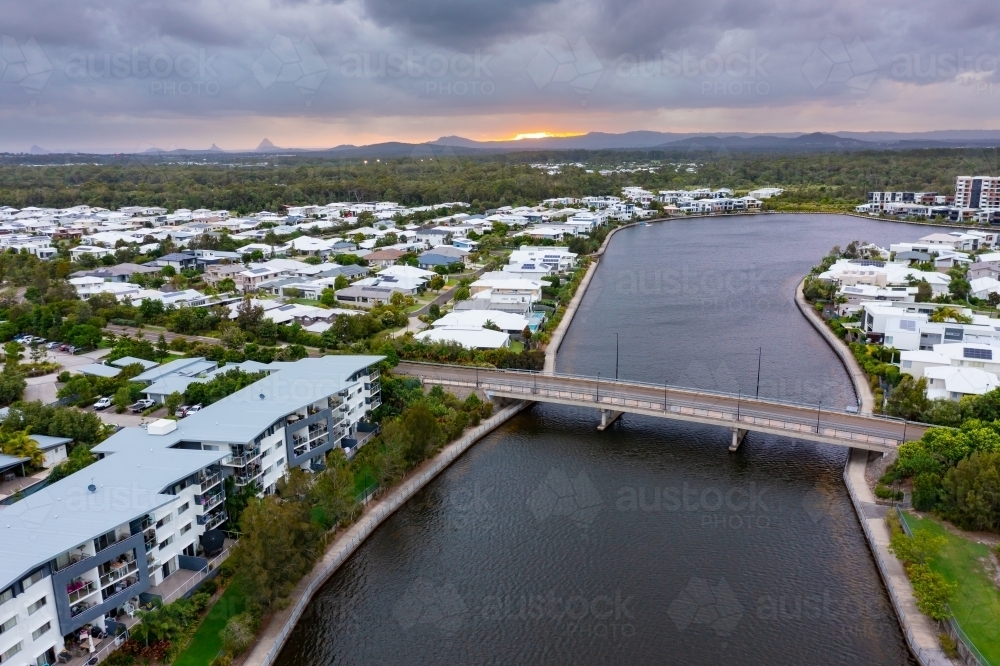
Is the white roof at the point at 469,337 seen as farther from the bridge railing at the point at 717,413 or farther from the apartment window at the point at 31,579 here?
the apartment window at the point at 31,579

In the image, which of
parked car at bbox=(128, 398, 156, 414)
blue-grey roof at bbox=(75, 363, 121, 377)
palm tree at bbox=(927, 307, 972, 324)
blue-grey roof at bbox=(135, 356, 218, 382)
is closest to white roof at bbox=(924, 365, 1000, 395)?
palm tree at bbox=(927, 307, 972, 324)

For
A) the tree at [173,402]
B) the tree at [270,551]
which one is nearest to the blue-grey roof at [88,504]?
the tree at [270,551]

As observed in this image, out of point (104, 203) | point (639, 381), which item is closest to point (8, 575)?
point (639, 381)

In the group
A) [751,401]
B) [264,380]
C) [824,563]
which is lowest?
[824,563]

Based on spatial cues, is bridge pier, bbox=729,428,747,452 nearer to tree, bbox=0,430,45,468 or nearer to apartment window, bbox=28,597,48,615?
apartment window, bbox=28,597,48,615

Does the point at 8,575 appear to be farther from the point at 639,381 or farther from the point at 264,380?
the point at 639,381

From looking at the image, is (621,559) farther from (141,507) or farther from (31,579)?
(31,579)
